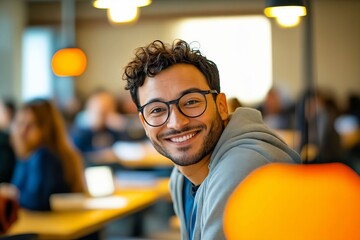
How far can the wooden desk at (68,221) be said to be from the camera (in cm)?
375

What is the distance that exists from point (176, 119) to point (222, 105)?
0.21 m

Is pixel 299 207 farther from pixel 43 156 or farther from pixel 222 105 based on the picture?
pixel 43 156

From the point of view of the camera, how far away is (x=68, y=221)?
13.3 feet

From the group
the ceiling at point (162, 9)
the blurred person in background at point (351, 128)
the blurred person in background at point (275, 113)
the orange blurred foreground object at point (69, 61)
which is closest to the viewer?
the orange blurred foreground object at point (69, 61)

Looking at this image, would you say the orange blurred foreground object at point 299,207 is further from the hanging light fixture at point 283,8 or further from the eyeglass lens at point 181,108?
the hanging light fixture at point 283,8

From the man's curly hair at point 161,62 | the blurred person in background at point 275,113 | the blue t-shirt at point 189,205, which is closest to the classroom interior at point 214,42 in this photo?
the blurred person in background at point 275,113

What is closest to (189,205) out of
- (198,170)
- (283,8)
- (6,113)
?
(198,170)

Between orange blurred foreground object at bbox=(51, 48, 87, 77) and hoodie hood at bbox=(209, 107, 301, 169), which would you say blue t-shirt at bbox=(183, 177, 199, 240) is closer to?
hoodie hood at bbox=(209, 107, 301, 169)

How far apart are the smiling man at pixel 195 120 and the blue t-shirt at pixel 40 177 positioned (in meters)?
2.56

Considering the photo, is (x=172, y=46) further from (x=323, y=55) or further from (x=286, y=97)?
(x=323, y=55)

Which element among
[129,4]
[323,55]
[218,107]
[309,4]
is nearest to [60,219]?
[129,4]

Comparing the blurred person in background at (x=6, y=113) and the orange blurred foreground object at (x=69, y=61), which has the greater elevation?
the orange blurred foreground object at (x=69, y=61)

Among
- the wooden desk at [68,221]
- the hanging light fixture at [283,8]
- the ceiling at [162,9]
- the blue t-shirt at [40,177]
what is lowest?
the wooden desk at [68,221]

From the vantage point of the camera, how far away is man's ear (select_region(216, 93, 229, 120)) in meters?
2.26
